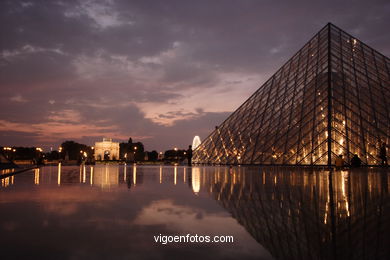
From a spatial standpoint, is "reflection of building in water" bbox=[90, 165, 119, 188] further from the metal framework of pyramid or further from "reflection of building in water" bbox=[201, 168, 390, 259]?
the metal framework of pyramid

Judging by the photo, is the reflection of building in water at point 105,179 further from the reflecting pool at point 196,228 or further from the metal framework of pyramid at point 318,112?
the metal framework of pyramid at point 318,112

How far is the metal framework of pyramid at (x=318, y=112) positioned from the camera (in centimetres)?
2811

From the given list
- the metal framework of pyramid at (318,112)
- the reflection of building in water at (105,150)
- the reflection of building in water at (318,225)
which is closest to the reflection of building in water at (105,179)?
the reflection of building in water at (318,225)

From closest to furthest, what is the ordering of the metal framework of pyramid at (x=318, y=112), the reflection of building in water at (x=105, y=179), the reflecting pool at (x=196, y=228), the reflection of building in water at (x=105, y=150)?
the reflecting pool at (x=196, y=228), the reflection of building in water at (x=105, y=179), the metal framework of pyramid at (x=318, y=112), the reflection of building in water at (x=105, y=150)

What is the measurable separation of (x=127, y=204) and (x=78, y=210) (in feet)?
3.76

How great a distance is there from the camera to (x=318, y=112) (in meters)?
30.2

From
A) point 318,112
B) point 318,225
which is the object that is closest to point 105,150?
point 318,112

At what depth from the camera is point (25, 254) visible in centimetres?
366

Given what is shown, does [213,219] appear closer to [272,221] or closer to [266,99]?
[272,221]

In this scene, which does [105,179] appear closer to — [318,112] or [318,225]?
[318,225]

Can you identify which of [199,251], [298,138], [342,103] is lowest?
[199,251]

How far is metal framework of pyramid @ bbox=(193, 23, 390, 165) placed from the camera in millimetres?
28109

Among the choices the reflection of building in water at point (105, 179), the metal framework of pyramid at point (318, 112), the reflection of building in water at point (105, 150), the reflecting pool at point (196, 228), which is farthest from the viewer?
the reflection of building in water at point (105, 150)

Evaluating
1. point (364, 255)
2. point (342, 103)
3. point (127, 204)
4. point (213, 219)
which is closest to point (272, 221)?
point (213, 219)
